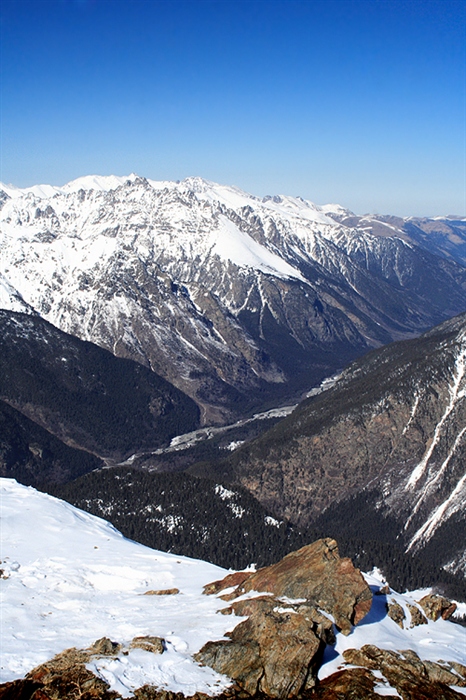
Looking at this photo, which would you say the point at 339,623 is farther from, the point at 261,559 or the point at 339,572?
the point at 261,559

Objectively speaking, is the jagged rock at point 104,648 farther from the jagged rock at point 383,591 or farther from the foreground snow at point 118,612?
the jagged rock at point 383,591

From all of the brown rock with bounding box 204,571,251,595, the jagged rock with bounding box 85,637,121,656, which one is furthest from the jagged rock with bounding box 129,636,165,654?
the brown rock with bounding box 204,571,251,595

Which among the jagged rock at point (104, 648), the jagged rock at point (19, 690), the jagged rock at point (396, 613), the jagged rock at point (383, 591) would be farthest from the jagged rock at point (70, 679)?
the jagged rock at point (383, 591)

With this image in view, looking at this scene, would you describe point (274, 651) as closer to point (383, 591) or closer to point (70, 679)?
point (70, 679)

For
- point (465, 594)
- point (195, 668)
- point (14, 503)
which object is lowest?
point (465, 594)

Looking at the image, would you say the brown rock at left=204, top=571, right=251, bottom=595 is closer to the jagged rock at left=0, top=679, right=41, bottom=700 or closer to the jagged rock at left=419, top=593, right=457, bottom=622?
the jagged rock at left=419, top=593, right=457, bottom=622

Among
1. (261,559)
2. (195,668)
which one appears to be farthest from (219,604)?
(261,559)

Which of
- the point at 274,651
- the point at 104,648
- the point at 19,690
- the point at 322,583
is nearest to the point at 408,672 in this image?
the point at 274,651
